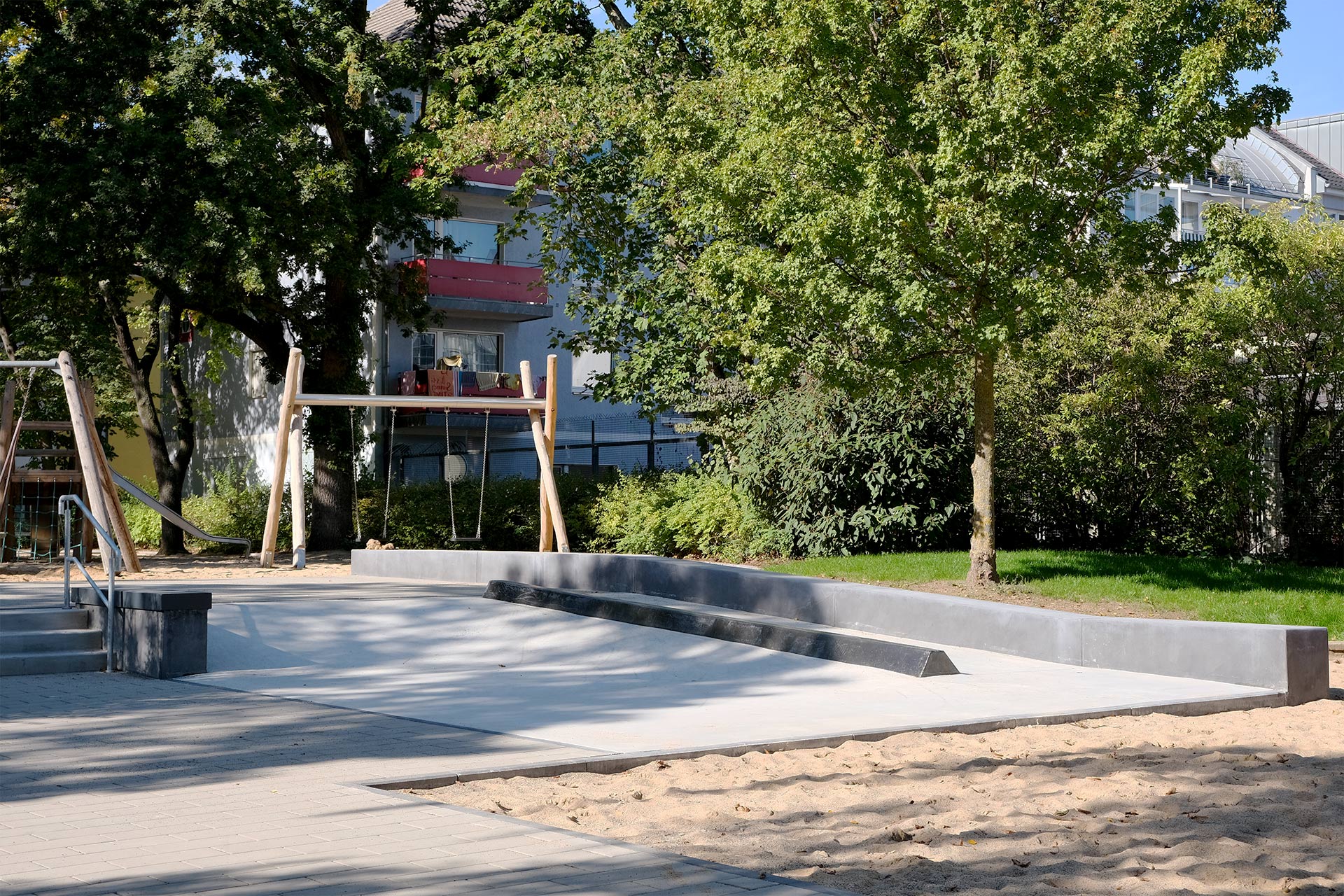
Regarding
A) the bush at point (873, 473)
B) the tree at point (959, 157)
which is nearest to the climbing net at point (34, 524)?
the bush at point (873, 473)

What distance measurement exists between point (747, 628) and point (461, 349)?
2797 cm

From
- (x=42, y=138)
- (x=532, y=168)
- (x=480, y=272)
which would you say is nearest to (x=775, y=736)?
(x=532, y=168)

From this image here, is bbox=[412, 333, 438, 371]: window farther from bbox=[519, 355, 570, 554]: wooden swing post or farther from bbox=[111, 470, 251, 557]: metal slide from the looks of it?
bbox=[519, 355, 570, 554]: wooden swing post

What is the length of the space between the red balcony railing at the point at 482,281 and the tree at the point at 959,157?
20714 mm

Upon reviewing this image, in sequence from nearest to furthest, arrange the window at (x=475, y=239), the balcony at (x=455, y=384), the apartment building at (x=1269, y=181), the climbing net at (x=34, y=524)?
1. the climbing net at (x=34, y=524)
2. the balcony at (x=455, y=384)
3. the window at (x=475, y=239)
4. the apartment building at (x=1269, y=181)

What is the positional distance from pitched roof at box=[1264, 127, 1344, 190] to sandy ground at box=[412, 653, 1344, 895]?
55.4m

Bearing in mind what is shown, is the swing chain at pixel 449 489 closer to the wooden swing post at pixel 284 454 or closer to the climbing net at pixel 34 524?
the wooden swing post at pixel 284 454

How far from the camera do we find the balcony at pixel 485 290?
3722cm

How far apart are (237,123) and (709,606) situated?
45.4 ft

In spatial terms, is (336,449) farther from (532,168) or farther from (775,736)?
(775,736)

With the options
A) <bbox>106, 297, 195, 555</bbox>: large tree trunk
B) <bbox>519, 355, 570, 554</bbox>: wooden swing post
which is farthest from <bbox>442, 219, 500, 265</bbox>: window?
<bbox>519, 355, 570, 554</bbox>: wooden swing post

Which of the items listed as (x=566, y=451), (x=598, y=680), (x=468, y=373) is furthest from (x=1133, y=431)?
(x=566, y=451)

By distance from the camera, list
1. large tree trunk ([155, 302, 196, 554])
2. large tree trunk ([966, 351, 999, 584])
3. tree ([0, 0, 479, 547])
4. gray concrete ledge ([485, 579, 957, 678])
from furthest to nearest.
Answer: large tree trunk ([155, 302, 196, 554]) → tree ([0, 0, 479, 547]) → large tree trunk ([966, 351, 999, 584]) → gray concrete ledge ([485, 579, 957, 678])

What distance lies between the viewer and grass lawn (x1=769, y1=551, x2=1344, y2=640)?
13.5 meters
